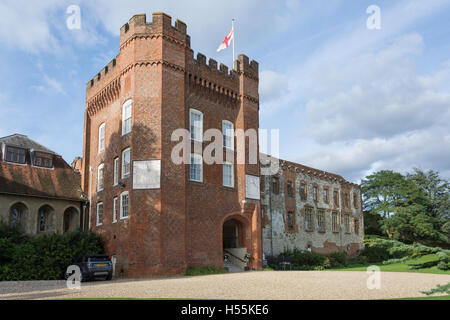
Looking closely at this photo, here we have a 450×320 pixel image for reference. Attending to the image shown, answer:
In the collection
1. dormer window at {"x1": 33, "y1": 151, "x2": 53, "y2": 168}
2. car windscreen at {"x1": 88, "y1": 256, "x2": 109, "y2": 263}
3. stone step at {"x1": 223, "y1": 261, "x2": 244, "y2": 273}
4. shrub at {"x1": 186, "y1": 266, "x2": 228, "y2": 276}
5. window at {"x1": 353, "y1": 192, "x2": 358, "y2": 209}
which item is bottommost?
stone step at {"x1": 223, "y1": 261, "x2": 244, "y2": 273}

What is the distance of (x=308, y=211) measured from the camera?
130ft

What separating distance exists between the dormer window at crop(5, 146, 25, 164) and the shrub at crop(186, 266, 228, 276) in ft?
47.7

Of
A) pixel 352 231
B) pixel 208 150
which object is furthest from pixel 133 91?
pixel 352 231

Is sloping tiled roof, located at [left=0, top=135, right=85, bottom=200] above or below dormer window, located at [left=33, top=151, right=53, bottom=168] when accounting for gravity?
below

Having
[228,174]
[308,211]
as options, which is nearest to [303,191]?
[308,211]

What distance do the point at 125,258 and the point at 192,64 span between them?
1249cm

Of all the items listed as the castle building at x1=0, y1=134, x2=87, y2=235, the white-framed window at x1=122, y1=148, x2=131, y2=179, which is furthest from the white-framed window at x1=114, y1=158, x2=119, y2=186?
the castle building at x1=0, y1=134, x2=87, y2=235

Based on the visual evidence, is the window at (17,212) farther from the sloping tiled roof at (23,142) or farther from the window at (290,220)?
the window at (290,220)

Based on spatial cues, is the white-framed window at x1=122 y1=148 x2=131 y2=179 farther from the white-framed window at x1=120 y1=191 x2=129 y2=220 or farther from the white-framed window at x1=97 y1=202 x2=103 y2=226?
the white-framed window at x1=97 y1=202 x2=103 y2=226

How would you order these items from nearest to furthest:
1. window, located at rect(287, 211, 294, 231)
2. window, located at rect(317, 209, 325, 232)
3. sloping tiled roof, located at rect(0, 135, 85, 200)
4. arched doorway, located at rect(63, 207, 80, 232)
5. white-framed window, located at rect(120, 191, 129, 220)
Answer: white-framed window, located at rect(120, 191, 129, 220), sloping tiled roof, located at rect(0, 135, 85, 200), arched doorway, located at rect(63, 207, 80, 232), window, located at rect(287, 211, 294, 231), window, located at rect(317, 209, 325, 232)

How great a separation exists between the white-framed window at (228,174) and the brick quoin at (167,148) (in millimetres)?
396

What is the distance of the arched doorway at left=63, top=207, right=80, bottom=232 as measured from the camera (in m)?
27.7

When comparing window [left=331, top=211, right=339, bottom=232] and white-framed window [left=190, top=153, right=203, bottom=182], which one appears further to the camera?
window [left=331, top=211, right=339, bottom=232]
